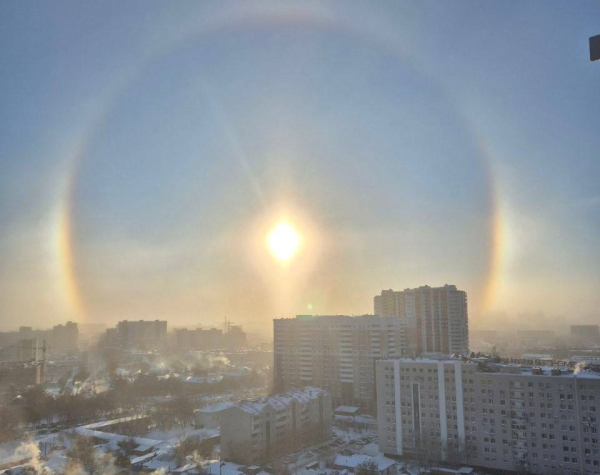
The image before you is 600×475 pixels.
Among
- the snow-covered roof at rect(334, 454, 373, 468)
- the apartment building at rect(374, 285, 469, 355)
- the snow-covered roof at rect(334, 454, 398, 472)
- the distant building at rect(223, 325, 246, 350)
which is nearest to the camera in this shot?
the snow-covered roof at rect(334, 454, 398, 472)

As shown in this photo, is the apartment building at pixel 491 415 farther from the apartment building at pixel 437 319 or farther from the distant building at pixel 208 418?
the apartment building at pixel 437 319

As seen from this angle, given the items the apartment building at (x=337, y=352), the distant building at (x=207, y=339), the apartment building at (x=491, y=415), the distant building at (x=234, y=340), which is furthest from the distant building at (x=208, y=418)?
the distant building at (x=234, y=340)

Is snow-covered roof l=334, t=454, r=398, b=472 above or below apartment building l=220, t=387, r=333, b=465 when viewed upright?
below

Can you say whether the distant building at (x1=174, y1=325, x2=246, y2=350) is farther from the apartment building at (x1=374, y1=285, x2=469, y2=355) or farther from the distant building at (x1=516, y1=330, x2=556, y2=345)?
the apartment building at (x1=374, y1=285, x2=469, y2=355)

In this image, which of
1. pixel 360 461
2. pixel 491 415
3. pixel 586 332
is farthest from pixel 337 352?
pixel 586 332

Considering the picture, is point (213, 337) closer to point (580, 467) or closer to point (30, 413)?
point (30, 413)

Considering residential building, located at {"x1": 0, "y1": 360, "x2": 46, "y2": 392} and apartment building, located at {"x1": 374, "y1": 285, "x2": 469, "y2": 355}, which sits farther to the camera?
residential building, located at {"x1": 0, "y1": 360, "x2": 46, "y2": 392}

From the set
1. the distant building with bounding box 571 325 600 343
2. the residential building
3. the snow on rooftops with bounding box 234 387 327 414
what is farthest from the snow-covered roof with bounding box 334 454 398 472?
the distant building with bounding box 571 325 600 343
